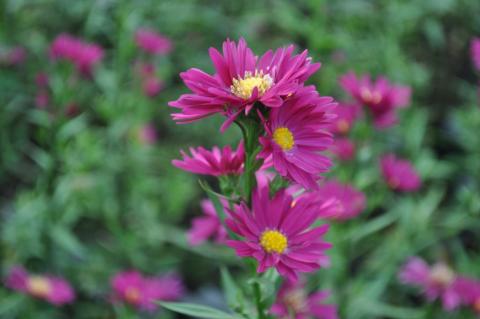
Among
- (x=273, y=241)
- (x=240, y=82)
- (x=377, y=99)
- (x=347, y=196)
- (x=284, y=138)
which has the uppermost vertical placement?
(x=377, y=99)

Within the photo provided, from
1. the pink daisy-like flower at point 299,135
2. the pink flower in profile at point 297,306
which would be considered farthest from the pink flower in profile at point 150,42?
the pink daisy-like flower at point 299,135

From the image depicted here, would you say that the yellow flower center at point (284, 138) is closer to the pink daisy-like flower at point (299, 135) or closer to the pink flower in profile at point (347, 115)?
the pink daisy-like flower at point (299, 135)

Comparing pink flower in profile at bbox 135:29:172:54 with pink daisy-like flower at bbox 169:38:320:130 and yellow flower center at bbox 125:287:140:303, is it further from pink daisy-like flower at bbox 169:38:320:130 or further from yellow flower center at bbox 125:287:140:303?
pink daisy-like flower at bbox 169:38:320:130

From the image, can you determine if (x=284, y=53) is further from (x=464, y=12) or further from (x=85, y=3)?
(x=464, y=12)

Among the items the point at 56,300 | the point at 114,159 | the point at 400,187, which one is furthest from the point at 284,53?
the point at 114,159

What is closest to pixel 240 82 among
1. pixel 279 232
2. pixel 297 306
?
pixel 279 232

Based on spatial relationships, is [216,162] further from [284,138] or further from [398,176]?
[398,176]

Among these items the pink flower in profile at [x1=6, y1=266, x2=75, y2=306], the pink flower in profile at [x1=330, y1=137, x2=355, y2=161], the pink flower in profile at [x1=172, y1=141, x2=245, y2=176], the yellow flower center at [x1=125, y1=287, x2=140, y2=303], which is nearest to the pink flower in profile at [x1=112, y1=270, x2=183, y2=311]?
the yellow flower center at [x1=125, y1=287, x2=140, y2=303]
